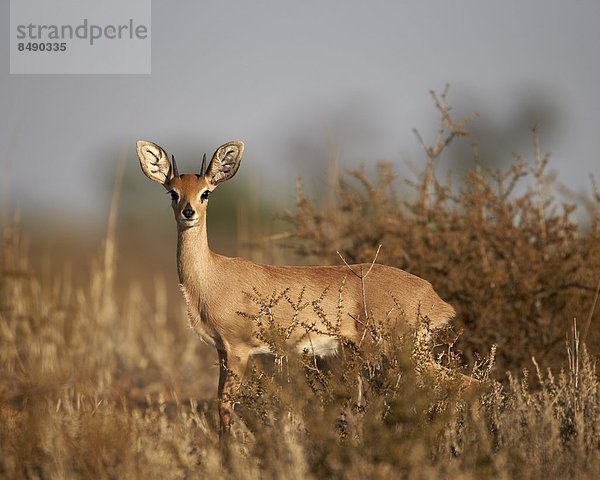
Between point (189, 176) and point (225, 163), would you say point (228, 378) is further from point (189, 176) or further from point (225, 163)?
point (225, 163)

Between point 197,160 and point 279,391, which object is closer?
point 279,391

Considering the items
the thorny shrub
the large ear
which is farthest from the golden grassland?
the large ear

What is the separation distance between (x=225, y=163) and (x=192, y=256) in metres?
0.89

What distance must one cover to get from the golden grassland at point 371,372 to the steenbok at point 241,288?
0.51 m

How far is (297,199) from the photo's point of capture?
9.89 m

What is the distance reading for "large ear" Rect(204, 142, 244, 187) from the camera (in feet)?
25.6

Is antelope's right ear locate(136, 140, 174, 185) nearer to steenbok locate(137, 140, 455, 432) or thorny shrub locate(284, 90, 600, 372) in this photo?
steenbok locate(137, 140, 455, 432)

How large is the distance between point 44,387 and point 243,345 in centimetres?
167

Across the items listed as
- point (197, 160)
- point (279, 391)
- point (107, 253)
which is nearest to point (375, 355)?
point (279, 391)

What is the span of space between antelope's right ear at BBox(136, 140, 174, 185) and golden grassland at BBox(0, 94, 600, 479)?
6.57 ft

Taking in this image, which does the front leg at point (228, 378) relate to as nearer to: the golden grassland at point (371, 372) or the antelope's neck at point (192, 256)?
the golden grassland at point (371, 372)

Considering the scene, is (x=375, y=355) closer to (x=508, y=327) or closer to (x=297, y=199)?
(x=508, y=327)

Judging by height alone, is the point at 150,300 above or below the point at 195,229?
below

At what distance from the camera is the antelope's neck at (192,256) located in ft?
25.3
